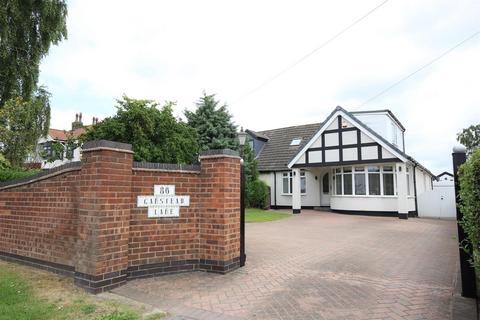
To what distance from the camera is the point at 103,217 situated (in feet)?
16.2

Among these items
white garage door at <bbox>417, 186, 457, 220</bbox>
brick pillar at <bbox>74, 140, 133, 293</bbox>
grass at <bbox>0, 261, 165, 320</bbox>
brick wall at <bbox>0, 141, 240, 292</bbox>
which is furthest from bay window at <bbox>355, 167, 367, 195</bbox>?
grass at <bbox>0, 261, 165, 320</bbox>

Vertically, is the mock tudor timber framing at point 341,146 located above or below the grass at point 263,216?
above

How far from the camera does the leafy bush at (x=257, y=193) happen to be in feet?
72.9

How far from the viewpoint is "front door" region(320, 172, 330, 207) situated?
73.3 ft

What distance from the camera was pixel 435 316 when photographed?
398 centimetres

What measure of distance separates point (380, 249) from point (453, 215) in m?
13.6

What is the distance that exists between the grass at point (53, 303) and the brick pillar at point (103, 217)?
309mm

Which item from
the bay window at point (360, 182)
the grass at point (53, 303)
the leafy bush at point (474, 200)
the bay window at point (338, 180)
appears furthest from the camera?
the bay window at point (338, 180)

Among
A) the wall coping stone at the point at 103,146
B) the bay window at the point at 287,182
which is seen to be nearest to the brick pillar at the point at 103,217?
the wall coping stone at the point at 103,146

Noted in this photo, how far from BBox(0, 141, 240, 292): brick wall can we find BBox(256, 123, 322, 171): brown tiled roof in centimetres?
1739

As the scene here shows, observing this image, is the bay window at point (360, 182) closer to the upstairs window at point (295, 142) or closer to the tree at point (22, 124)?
the upstairs window at point (295, 142)

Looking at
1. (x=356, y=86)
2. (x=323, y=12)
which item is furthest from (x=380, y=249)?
(x=356, y=86)

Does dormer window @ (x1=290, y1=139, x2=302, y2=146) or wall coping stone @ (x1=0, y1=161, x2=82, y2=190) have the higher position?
dormer window @ (x1=290, y1=139, x2=302, y2=146)

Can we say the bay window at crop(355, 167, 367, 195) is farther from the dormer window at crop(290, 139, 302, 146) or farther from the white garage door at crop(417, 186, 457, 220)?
the dormer window at crop(290, 139, 302, 146)
